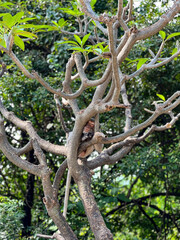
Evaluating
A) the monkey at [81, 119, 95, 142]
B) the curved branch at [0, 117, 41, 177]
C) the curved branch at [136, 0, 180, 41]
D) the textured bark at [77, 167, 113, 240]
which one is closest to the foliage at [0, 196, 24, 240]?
the curved branch at [0, 117, 41, 177]

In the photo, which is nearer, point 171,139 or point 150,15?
point 150,15

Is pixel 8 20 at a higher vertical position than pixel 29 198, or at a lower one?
lower

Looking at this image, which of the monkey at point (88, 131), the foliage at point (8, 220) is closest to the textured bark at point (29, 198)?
the foliage at point (8, 220)

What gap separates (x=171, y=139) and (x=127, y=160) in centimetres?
91

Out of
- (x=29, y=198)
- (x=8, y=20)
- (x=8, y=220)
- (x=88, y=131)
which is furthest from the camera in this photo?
(x=29, y=198)

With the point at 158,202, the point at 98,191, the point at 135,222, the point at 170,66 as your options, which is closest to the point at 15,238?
the point at 98,191

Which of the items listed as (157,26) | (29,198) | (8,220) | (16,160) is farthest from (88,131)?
(29,198)

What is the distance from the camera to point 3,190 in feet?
18.9

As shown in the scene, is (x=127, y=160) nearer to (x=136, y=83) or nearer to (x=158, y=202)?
(x=136, y=83)

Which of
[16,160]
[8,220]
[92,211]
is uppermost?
[8,220]

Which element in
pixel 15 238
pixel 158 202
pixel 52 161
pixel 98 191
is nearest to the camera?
pixel 15 238

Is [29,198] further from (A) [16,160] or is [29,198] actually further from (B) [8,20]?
(B) [8,20]

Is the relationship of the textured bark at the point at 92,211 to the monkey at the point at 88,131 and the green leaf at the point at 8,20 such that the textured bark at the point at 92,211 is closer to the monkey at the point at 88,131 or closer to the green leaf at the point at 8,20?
the monkey at the point at 88,131

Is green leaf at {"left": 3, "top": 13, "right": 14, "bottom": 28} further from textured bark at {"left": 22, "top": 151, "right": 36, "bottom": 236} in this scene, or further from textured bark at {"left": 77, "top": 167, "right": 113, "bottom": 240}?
textured bark at {"left": 22, "top": 151, "right": 36, "bottom": 236}
